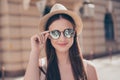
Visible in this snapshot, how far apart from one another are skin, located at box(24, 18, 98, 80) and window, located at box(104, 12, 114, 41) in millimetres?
16792

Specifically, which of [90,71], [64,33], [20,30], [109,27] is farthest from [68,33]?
[109,27]

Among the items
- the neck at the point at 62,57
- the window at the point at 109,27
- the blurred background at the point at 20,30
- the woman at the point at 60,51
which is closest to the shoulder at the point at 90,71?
the woman at the point at 60,51

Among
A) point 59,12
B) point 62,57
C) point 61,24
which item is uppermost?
point 59,12

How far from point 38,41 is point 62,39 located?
0.78 ft

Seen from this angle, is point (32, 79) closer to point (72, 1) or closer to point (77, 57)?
point (77, 57)

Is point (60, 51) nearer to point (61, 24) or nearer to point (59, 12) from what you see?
point (61, 24)

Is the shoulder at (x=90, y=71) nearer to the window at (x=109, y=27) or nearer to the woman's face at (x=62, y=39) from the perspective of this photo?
the woman's face at (x=62, y=39)

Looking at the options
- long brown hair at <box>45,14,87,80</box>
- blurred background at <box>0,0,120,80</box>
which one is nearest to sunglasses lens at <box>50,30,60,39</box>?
long brown hair at <box>45,14,87,80</box>

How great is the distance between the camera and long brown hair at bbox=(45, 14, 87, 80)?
2.63 meters

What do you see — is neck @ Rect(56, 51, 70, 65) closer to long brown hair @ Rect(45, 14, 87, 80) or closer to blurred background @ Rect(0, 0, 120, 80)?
long brown hair @ Rect(45, 14, 87, 80)

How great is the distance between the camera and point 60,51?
267 cm

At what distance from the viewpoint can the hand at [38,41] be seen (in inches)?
106

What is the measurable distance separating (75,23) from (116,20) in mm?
17653

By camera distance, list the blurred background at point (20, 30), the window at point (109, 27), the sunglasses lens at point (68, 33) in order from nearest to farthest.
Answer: the sunglasses lens at point (68, 33) → the blurred background at point (20, 30) → the window at point (109, 27)
